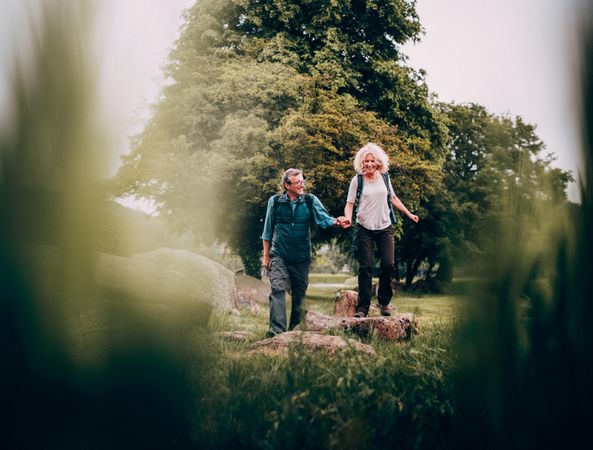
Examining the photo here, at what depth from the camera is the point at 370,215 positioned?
7.42m

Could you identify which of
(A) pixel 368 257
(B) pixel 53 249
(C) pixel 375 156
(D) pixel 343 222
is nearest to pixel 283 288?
(D) pixel 343 222

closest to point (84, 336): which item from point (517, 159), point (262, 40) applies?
point (517, 159)

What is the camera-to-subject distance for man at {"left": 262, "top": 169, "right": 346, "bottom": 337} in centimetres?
677

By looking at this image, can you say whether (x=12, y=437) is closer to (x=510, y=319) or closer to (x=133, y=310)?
(x=133, y=310)

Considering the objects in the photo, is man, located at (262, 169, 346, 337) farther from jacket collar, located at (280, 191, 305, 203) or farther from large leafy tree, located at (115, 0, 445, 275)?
large leafy tree, located at (115, 0, 445, 275)

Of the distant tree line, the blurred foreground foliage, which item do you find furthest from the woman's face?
the distant tree line

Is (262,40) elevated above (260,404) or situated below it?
above

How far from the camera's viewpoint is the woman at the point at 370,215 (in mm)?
7410

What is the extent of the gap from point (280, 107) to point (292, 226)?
13.8 m

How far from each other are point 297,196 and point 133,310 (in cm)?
565

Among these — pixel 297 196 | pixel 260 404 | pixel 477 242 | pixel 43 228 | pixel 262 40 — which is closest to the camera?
pixel 43 228

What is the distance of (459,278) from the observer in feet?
4.85

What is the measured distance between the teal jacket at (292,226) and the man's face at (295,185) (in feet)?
0.29

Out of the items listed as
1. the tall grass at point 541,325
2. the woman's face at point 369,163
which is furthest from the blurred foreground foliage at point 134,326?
the woman's face at point 369,163
